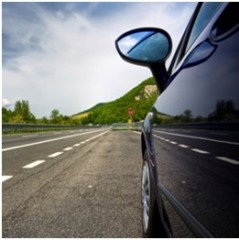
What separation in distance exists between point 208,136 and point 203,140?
0.27 ft

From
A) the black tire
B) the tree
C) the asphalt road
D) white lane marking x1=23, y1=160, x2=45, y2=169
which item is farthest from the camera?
the tree

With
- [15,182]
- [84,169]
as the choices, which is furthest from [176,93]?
[84,169]

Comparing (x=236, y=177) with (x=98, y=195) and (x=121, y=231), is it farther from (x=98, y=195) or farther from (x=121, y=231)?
(x=98, y=195)

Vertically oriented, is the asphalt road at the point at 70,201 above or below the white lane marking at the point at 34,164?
below

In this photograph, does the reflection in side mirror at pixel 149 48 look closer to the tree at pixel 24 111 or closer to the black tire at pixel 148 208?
the black tire at pixel 148 208

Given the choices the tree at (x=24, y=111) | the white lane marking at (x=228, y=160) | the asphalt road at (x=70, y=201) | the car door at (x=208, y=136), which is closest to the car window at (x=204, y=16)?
the car door at (x=208, y=136)

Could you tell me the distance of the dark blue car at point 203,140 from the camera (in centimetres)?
143

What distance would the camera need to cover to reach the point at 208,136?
1702 millimetres

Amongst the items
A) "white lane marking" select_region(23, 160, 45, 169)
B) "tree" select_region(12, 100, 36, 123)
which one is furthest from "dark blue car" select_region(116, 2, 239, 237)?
"tree" select_region(12, 100, 36, 123)

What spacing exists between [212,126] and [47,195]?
11.9 ft

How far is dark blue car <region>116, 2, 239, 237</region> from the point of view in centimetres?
143

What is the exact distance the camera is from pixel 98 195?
16.4 ft

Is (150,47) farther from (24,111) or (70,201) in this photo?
(24,111)

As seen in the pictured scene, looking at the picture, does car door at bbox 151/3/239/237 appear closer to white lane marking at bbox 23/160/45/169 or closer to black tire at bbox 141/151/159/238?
black tire at bbox 141/151/159/238
